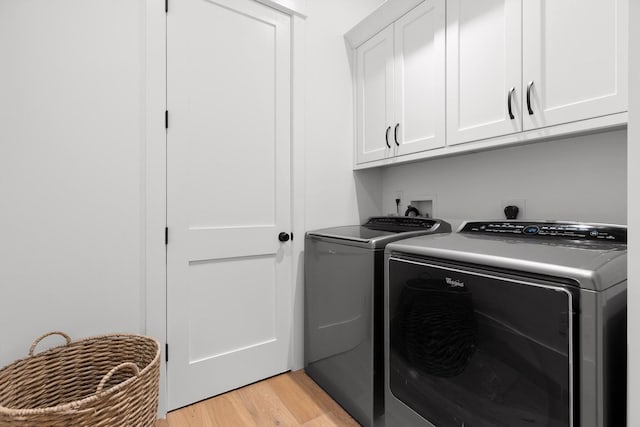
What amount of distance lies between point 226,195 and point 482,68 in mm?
1415

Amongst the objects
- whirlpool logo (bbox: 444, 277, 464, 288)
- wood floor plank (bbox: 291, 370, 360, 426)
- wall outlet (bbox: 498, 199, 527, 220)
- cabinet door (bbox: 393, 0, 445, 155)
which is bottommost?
wood floor plank (bbox: 291, 370, 360, 426)

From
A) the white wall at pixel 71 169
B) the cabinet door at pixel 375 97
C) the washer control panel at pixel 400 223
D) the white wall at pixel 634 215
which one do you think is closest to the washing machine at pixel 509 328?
the white wall at pixel 634 215

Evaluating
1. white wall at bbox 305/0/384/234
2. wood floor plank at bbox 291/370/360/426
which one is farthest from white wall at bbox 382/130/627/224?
wood floor plank at bbox 291/370/360/426

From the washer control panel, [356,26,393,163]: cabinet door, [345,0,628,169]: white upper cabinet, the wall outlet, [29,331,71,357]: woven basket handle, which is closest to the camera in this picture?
[345,0,628,169]: white upper cabinet

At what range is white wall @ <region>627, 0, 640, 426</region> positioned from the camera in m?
0.59

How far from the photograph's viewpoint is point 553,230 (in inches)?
47.8

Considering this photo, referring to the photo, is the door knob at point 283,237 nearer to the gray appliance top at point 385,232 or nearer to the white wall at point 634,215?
the gray appliance top at point 385,232

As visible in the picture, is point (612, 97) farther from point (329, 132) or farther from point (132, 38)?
point (132, 38)

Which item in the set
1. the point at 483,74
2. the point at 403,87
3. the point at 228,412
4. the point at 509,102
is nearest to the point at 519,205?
the point at 509,102

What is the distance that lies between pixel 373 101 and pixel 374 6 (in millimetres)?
873

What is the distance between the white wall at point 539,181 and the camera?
1.26m

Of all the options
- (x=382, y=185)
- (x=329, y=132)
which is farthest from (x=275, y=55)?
(x=382, y=185)

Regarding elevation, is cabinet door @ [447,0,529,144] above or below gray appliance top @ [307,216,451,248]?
above

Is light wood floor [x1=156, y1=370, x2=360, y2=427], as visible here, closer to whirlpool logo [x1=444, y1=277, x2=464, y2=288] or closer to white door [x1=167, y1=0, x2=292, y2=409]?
white door [x1=167, y1=0, x2=292, y2=409]
